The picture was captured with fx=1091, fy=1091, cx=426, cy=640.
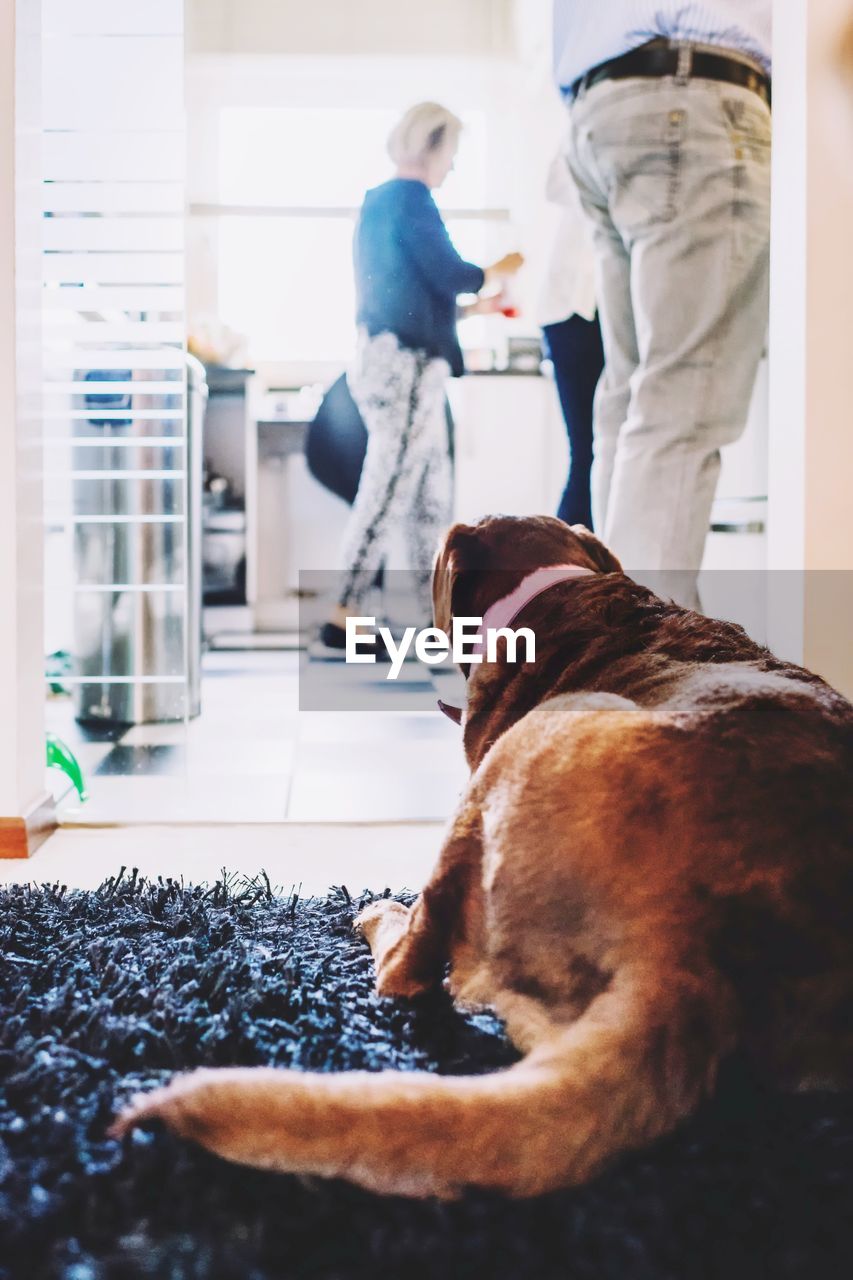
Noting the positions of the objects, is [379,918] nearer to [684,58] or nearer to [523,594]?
[523,594]

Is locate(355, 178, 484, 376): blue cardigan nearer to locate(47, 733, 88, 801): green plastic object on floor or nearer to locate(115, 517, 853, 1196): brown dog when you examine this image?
locate(47, 733, 88, 801): green plastic object on floor

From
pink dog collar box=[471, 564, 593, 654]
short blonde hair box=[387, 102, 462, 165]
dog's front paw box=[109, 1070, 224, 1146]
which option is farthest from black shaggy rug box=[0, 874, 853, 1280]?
short blonde hair box=[387, 102, 462, 165]

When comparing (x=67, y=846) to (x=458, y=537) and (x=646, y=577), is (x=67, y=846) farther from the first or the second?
(x=646, y=577)

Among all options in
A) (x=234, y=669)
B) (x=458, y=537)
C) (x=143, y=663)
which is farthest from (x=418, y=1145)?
(x=234, y=669)

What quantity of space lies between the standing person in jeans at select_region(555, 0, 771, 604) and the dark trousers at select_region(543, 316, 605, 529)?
396mm

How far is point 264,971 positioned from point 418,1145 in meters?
0.44

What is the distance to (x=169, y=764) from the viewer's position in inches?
83.8

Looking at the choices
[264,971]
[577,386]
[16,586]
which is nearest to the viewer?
[264,971]

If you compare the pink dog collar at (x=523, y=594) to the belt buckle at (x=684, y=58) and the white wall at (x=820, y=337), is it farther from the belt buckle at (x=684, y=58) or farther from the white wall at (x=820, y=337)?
the belt buckle at (x=684, y=58)

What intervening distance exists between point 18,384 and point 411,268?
62.3 inches

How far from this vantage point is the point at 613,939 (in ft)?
2.44

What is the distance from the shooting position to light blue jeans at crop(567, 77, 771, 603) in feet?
6.28

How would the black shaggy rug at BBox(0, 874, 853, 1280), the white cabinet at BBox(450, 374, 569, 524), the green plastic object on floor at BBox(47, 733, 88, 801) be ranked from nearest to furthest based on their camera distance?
the black shaggy rug at BBox(0, 874, 853, 1280) < the green plastic object on floor at BBox(47, 733, 88, 801) < the white cabinet at BBox(450, 374, 569, 524)

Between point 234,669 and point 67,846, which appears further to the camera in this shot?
point 234,669
